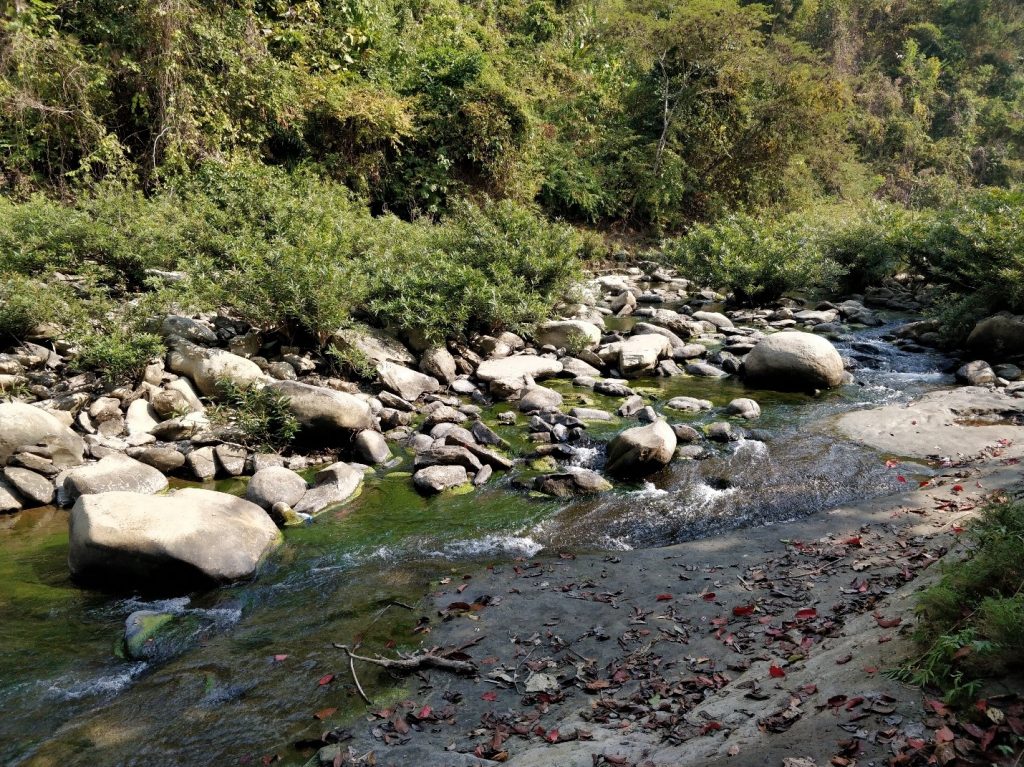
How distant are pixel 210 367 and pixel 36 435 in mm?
1943

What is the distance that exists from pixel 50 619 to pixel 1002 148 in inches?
1919

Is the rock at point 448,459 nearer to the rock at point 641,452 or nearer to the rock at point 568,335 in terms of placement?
the rock at point 641,452

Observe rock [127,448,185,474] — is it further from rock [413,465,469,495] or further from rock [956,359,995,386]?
rock [956,359,995,386]

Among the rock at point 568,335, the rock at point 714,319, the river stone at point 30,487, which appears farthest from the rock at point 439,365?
the rock at point 714,319

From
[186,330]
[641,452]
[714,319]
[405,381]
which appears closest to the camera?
[641,452]

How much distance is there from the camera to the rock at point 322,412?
7.36 meters

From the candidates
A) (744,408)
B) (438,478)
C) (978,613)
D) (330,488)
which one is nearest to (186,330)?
(330,488)

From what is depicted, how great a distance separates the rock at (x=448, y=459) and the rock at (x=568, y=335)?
15.6 ft

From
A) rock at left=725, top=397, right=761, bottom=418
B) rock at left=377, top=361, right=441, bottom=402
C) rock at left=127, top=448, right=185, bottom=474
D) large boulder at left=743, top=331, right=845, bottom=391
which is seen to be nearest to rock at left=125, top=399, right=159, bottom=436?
rock at left=127, top=448, right=185, bottom=474

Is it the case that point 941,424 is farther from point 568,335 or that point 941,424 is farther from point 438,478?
point 438,478

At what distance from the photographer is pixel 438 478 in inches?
263

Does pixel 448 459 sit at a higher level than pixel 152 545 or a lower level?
lower

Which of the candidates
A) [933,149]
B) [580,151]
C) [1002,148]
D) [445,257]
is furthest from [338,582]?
[1002,148]

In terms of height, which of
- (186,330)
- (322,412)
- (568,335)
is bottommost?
(568,335)
